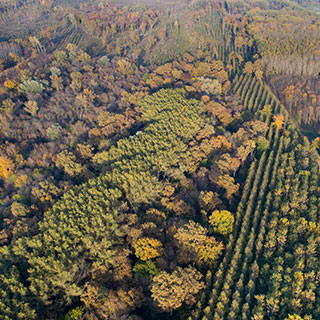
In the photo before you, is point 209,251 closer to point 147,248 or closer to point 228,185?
point 147,248

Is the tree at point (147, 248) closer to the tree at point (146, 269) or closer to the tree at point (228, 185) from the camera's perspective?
the tree at point (146, 269)

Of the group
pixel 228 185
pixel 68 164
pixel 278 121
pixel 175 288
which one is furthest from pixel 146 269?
pixel 278 121

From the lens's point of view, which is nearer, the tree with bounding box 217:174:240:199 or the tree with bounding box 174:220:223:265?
the tree with bounding box 174:220:223:265

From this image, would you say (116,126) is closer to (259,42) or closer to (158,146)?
(158,146)

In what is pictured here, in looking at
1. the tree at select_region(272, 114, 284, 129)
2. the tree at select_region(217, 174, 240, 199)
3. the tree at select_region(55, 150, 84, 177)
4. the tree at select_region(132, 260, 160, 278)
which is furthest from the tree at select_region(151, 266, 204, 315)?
the tree at select_region(272, 114, 284, 129)

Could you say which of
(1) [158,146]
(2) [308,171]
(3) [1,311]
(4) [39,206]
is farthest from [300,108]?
(3) [1,311]

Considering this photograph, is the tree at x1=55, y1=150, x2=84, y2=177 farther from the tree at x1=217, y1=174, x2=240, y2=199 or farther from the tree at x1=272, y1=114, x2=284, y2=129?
the tree at x1=272, y1=114, x2=284, y2=129
